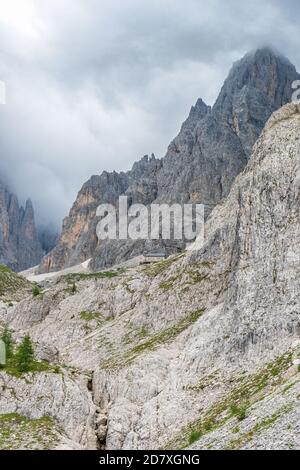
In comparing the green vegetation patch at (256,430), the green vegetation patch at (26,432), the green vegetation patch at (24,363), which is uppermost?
the green vegetation patch at (256,430)

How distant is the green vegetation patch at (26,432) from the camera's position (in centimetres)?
5012

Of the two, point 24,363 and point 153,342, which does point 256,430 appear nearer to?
point 153,342

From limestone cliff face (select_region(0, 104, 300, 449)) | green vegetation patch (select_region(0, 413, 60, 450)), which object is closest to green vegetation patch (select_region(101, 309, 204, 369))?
limestone cliff face (select_region(0, 104, 300, 449))

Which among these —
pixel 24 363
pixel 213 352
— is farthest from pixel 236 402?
pixel 24 363

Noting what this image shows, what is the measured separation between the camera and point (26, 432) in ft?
177

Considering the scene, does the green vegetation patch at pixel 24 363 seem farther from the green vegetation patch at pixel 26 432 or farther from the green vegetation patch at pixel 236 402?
the green vegetation patch at pixel 236 402

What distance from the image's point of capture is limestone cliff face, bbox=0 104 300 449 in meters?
47.1

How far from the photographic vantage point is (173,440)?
161 feet

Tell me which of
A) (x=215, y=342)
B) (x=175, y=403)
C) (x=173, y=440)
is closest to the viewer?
(x=173, y=440)

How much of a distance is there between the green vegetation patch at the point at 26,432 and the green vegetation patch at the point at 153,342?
53.9 ft

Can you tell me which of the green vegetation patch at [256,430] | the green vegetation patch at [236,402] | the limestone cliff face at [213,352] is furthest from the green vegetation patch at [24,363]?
the green vegetation patch at [256,430]

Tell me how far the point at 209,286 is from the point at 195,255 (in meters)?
12.6
